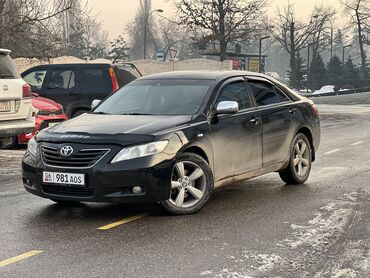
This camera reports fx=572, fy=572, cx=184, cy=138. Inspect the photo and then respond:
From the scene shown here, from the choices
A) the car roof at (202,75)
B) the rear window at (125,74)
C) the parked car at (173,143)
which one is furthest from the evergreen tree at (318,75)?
the car roof at (202,75)

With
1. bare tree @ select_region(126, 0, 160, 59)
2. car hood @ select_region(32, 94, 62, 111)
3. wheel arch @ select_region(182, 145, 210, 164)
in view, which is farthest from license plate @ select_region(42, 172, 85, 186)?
bare tree @ select_region(126, 0, 160, 59)

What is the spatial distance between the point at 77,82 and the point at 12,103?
468 centimetres

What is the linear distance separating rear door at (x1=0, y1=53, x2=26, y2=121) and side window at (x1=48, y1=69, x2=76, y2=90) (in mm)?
4409

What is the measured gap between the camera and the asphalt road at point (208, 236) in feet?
14.1

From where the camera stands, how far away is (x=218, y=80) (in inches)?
267

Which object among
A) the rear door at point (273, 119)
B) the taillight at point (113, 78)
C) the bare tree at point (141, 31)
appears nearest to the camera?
the rear door at point (273, 119)

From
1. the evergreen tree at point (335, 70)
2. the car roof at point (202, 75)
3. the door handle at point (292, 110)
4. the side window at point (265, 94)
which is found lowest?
the door handle at point (292, 110)

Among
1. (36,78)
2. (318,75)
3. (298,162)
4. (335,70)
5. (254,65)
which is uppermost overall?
(254,65)

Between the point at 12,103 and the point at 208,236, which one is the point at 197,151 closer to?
the point at 208,236

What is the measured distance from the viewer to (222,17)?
46469mm

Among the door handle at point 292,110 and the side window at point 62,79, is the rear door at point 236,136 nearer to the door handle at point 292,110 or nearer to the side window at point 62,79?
the door handle at point 292,110

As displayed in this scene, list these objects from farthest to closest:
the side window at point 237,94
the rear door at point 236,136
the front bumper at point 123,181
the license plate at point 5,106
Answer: the license plate at point 5,106 → the side window at point 237,94 → the rear door at point 236,136 → the front bumper at point 123,181

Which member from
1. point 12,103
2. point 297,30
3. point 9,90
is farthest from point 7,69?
point 297,30

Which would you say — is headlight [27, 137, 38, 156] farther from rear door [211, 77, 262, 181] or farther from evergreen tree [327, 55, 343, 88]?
evergreen tree [327, 55, 343, 88]
